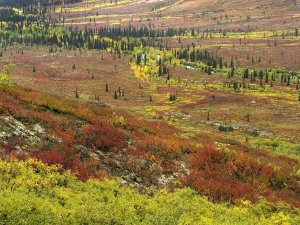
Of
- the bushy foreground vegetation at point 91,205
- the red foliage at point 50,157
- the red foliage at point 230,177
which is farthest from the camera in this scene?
the red foliage at point 230,177

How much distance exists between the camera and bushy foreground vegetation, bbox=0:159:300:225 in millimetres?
11134

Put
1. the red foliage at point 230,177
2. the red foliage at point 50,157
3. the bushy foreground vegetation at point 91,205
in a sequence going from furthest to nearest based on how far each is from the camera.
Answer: the red foliage at point 230,177
the red foliage at point 50,157
the bushy foreground vegetation at point 91,205

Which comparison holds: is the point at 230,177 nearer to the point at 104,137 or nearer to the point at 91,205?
the point at 104,137

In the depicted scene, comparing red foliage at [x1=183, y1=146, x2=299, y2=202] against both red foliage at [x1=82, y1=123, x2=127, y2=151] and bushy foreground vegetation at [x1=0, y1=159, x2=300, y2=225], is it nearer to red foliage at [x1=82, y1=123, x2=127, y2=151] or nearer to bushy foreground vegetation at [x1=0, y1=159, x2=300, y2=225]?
bushy foreground vegetation at [x1=0, y1=159, x2=300, y2=225]

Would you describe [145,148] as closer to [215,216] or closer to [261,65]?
[215,216]

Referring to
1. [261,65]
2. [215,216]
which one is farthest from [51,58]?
[215,216]

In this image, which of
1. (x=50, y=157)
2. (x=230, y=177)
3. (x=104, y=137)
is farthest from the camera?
(x=104, y=137)

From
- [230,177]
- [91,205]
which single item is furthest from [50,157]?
[230,177]

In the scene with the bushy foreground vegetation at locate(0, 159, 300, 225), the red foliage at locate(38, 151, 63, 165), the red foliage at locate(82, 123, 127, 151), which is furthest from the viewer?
the red foliage at locate(82, 123, 127, 151)

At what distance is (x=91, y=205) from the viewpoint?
507 inches

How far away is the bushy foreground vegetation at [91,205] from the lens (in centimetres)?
1113

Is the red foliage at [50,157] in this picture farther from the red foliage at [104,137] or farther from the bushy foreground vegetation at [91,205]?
the red foliage at [104,137]

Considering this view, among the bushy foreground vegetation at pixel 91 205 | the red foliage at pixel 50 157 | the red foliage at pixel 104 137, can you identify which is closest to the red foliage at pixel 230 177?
the bushy foreground vegetation at pixel 91 205

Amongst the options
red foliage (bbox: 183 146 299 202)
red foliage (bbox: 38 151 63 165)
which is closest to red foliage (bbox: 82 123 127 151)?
red foliage (bbox: 38 151 63 165)
